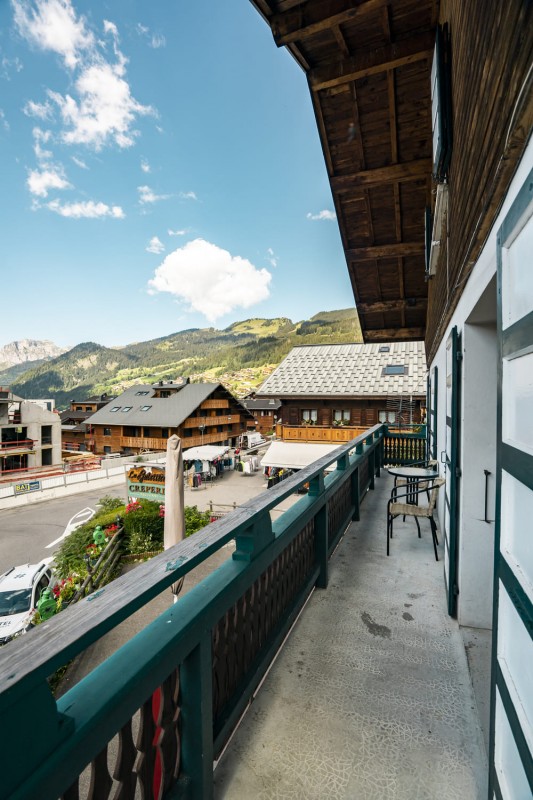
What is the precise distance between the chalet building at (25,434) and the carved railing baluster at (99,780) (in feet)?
126

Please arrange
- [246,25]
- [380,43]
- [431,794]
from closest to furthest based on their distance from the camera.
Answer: [431,794], [380,43], [246,25]

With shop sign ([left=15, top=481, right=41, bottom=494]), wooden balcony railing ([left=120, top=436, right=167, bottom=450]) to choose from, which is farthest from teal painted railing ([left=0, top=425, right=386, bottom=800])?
wooden balcony railing ([left=120, top=436, right=167, bottom=450])

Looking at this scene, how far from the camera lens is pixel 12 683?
2.31ft

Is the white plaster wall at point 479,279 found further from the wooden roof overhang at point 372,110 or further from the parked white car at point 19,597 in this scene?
the parked white car at point 19,597

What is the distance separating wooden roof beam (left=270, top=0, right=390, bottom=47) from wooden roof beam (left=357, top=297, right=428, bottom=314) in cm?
547

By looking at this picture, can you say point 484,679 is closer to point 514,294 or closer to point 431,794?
point 431,794

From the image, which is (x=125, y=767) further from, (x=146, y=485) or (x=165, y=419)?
(x=165, y=419)

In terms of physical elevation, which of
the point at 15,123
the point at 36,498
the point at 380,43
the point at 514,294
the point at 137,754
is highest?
the point at 15,123

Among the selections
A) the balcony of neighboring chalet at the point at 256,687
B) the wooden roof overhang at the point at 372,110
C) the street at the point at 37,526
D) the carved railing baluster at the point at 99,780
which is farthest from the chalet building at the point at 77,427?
the carved railing baluster at the point at 99,780

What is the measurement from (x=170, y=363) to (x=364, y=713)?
170 metres

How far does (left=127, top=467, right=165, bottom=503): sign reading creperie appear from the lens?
16719 millimetres

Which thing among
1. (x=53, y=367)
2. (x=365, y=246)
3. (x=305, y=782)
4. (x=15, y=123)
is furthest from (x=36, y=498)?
(x=53, y=367)

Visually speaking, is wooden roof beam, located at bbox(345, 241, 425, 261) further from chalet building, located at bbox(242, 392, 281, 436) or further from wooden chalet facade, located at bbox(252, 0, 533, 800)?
chalet building, located at bbox(242, 392, 281, 436)

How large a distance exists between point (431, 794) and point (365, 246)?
660 centimetres
